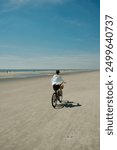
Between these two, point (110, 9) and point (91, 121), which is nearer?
point (110, 9)

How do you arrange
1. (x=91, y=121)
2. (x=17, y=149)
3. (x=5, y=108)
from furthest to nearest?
1. (x=5, y=108)
2. (x=91, y=121)
3. (x=17, y=149)

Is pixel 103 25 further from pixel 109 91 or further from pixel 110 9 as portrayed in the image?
pixel 109 91

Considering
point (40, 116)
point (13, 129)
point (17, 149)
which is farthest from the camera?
point (40, 116)

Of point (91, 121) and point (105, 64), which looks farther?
point (91, 121)

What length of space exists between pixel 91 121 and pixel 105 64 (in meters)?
3.33

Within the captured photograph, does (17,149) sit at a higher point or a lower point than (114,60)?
lower

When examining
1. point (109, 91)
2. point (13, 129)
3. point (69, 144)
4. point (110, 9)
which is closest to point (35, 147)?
point (69, 144)

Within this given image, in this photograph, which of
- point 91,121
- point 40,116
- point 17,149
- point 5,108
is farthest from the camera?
point 5,108

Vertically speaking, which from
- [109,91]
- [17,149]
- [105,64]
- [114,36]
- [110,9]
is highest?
[110,9]

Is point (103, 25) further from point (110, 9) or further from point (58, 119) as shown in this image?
point (58, 119)

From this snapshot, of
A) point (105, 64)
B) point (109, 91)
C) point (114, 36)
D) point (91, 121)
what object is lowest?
point (91, 121)

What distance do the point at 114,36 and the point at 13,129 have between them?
4.81 meters

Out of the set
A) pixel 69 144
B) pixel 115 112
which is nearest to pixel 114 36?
pixel 115 112

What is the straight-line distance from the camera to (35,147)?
7.14 metres
